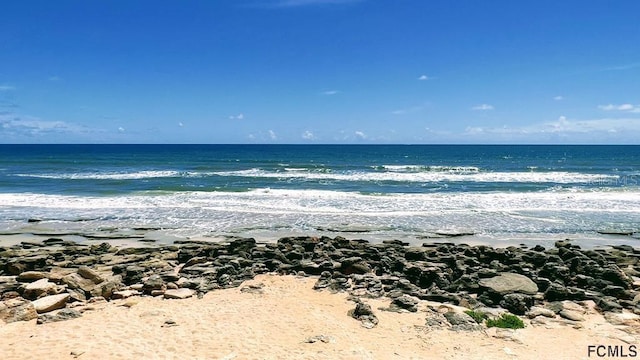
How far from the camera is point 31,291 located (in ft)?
A: 32.0

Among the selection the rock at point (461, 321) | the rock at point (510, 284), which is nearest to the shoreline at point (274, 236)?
the rock at point (510, 284)

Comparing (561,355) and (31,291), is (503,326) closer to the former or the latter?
(561,355)

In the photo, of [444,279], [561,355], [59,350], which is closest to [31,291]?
[59,350]

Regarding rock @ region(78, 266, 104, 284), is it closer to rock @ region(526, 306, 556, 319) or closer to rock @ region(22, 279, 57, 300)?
rock @ region(22, 279, 57, 300)

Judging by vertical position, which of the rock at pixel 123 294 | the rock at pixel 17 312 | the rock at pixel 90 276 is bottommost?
the rock at pixel 123 294

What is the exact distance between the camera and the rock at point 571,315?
912 centimetres

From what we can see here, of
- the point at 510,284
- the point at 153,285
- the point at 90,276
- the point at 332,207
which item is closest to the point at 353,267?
the point at 510,284

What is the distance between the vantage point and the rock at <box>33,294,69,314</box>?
28.9ft

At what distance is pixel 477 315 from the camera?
8977 millimetres

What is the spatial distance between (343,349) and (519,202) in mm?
20713

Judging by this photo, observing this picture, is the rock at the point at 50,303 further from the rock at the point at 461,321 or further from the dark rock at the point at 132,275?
the rock at the point at 461,321

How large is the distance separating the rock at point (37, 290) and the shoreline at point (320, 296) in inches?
0.8

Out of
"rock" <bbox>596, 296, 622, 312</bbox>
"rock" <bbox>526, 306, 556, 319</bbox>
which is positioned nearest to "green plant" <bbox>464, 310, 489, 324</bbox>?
"rock" <bbox>526, 306, 556, 319</bbox>

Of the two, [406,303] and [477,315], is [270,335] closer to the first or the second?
[406,303]
